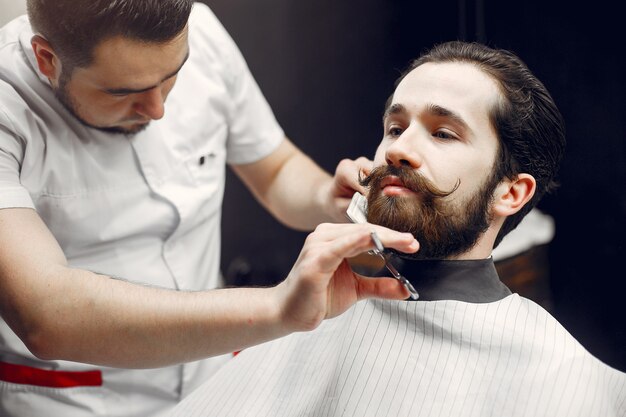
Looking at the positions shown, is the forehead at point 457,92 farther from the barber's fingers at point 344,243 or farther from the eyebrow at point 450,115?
the barber's fingers at point 344,243

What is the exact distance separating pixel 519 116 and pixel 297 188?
740 millimetres

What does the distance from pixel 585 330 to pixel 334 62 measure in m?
1.30

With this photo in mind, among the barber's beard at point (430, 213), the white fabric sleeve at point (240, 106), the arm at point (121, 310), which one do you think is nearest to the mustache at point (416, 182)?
the barber's beard at point (430, 213)

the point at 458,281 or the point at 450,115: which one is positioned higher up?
the point at 450,115

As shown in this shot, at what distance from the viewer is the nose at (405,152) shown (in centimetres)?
146

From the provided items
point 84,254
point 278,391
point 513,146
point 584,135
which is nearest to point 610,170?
point 584,135

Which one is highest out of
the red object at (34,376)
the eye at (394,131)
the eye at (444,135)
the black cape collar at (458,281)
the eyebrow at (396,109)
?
the eyebrow at (396,109)

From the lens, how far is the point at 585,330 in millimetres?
1641

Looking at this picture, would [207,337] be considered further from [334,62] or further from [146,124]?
[334,62]

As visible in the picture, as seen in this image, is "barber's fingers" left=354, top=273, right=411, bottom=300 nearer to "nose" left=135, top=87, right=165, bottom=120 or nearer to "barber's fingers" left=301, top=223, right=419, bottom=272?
"barber's fingers" left=301, top=223, right=419, bottom=272

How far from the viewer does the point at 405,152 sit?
1460 millimetres

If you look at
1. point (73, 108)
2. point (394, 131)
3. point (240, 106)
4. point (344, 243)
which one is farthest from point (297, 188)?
point (344, 243)

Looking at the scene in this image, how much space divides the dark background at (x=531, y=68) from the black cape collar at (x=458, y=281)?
25cm

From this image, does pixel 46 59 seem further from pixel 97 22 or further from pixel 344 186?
pixel 344 186
